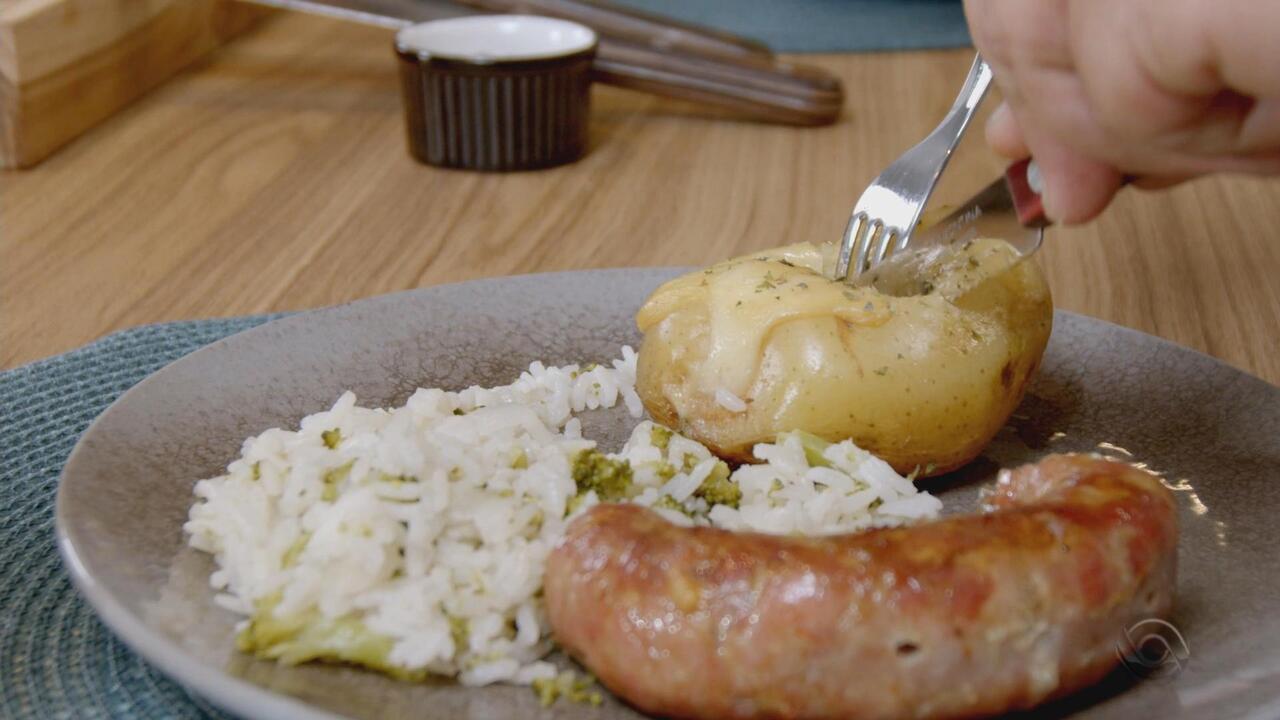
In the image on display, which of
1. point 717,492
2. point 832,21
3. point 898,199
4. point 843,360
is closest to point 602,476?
point 717,492

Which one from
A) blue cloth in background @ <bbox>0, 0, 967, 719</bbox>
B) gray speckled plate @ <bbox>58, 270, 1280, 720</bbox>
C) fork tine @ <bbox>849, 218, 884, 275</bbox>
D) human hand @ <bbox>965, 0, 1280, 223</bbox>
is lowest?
blue cloth in background @ <bbox>0, 0, 967, 719</bbox>

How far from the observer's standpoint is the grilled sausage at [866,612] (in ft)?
3.68

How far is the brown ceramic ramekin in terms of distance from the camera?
2.86 meters

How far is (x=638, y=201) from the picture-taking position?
3.00 meters

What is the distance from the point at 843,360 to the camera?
1.59m

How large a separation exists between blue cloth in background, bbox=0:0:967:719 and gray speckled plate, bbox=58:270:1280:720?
0.09 meters

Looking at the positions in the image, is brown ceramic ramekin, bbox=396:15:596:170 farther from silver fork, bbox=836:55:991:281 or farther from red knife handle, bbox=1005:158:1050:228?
red knife handle, bbox=1005:158:1050:228

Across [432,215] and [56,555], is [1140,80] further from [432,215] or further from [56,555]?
[432,215]

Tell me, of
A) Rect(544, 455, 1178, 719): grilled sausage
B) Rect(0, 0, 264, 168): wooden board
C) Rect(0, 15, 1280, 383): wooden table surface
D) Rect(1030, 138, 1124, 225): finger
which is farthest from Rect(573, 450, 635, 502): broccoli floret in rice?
Rect(0, 0, 264, 168): wooden board

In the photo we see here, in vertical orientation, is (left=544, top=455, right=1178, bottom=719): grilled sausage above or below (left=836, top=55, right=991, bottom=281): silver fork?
below

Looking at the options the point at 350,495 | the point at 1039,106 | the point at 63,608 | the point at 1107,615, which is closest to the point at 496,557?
the point at 350,495

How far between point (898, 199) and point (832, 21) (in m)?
2.60

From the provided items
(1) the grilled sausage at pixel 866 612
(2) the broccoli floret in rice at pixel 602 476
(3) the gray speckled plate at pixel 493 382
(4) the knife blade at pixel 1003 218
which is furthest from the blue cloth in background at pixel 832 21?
(1) the grilled sausage at pixel 866 612

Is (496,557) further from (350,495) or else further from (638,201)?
(638,201)
